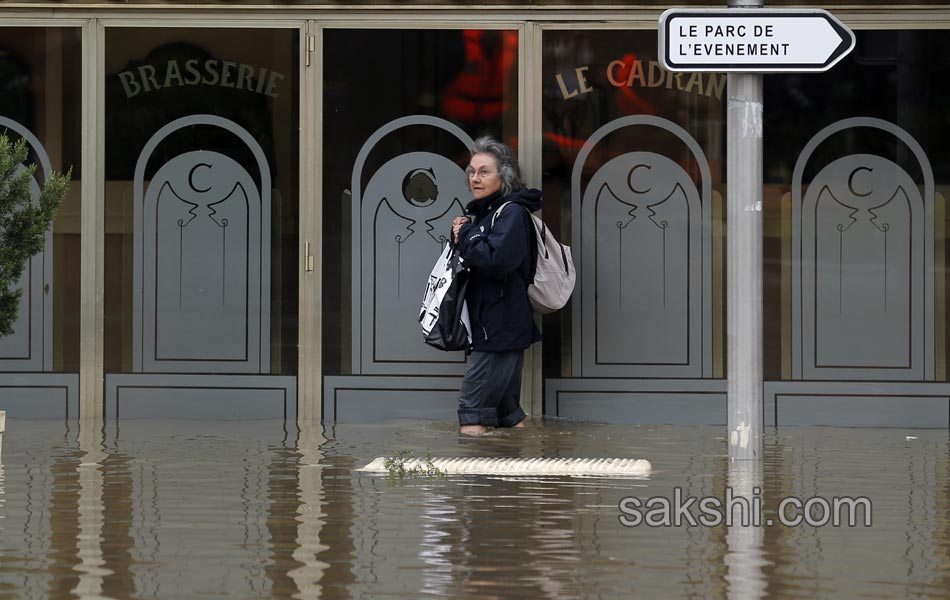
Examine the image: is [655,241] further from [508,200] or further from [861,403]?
[861,403]

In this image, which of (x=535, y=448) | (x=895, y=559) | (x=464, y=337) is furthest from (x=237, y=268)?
(x=895, y=559)

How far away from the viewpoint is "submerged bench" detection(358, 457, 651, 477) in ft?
24.0

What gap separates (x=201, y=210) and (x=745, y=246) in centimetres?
378

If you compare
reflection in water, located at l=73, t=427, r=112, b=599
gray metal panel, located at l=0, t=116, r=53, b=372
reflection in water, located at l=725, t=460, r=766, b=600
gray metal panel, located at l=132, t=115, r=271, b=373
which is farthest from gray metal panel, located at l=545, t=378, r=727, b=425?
gray metal panel, located at l=0, t=116, r=53, b=372

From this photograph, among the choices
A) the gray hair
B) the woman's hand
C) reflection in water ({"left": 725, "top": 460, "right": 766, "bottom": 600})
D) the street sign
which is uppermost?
the street sign

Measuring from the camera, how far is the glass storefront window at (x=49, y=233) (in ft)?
31.4

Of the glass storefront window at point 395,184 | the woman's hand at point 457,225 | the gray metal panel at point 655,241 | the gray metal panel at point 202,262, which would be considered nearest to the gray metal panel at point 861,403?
the gray metal panel at point 655,241

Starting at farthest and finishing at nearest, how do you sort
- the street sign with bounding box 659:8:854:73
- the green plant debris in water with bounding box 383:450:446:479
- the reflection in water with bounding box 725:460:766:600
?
the green plant debris in water with bounding box 383:450:446:479
the street sign with bounding box 659:8:854:73
the reflection in water with bounding box 725:460:766:600

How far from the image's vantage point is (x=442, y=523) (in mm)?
6031

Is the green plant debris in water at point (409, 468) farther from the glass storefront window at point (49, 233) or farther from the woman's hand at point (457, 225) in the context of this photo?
the glass storefront window at point (49, 233)

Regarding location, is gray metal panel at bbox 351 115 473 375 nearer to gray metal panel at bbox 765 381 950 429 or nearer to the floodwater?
the floodwater

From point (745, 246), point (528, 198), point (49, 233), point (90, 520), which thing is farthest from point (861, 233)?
point (90, 520)

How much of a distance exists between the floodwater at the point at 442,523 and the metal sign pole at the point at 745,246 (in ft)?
1.27

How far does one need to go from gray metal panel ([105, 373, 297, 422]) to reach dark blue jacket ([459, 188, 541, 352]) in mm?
1361
